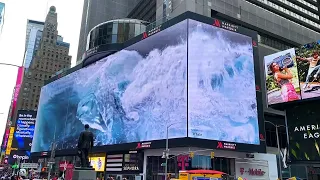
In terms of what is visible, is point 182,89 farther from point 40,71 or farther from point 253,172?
point 40,71

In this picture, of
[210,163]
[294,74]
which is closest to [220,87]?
[294,74]

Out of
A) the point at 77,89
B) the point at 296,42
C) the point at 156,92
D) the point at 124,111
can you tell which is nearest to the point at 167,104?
the point at 156,92

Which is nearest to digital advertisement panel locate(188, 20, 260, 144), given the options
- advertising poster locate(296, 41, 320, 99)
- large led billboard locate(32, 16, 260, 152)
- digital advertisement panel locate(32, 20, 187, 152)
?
large led billboard locate(32, 16, 260, 152)

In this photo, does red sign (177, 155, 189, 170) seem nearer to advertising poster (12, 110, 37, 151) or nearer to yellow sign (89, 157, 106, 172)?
yellow sign (89, 157, 106, 172)

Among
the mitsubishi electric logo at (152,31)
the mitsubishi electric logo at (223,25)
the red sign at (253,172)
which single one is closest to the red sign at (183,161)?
the red sign at (253,172)

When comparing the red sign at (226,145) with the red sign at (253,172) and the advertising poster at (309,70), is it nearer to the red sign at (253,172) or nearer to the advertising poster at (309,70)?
the red sign at (253,172)

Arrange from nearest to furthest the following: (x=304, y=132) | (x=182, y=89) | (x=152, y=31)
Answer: (x=182, y=89), (x=304, y=132), (x=152, y=31)
